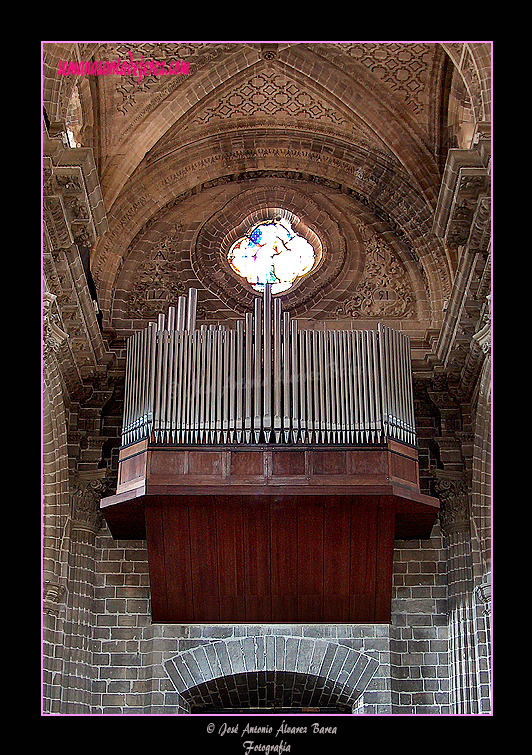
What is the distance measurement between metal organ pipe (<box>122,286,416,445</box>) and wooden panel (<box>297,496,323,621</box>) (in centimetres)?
74

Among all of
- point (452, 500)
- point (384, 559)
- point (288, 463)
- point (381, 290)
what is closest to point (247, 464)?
point (288, 463)

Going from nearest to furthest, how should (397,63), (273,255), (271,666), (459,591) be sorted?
(271,666)
(459,591)
(397,63)
(273,255)

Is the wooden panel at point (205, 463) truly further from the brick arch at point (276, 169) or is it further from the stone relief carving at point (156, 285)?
the brick arch at point (276, 169)

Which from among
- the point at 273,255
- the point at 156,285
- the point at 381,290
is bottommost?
the point at 381,290

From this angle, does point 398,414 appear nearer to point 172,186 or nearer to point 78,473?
point 78,473

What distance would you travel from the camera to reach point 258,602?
1167 centimetres

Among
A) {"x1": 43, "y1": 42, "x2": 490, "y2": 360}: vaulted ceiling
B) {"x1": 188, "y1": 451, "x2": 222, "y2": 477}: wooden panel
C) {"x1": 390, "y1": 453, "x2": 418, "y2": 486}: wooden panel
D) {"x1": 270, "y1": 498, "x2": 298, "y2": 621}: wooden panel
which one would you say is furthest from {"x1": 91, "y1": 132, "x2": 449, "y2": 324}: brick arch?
{"x1": 270, "y1": 498, "x2": 298, "y2": 621}: wooden panel

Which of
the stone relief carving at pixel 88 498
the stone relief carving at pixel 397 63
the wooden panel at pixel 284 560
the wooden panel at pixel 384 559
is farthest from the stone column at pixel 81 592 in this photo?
the stone relief carving at pixel 397 63

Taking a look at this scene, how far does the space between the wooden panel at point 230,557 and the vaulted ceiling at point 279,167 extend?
138 inches

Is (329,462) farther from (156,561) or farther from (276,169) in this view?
(276,169)

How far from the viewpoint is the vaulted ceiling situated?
45.1 feet

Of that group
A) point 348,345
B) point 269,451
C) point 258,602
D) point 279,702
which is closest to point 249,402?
point 269,451

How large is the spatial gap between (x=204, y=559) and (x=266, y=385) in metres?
2.06

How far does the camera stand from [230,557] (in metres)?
11.4
